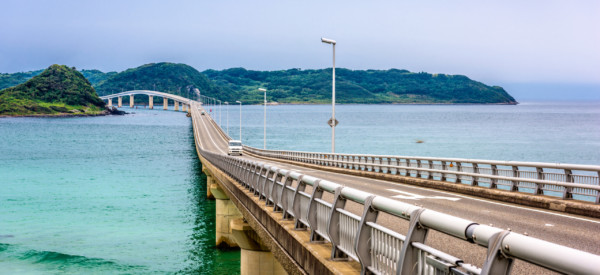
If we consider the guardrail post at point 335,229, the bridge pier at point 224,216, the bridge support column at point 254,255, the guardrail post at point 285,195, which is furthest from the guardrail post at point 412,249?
the bridge pier at point 224,216

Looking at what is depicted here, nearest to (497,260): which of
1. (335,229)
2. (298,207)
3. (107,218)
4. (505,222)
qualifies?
(335,229)

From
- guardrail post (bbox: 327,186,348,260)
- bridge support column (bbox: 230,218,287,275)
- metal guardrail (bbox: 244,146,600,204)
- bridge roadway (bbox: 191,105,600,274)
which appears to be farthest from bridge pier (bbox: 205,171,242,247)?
guardrail post (bbox: 327,186,348,260)

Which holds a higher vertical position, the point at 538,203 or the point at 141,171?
the point at 538,203

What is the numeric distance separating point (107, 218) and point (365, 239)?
134 ft

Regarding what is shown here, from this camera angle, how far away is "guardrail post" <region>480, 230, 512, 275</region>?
4.16m

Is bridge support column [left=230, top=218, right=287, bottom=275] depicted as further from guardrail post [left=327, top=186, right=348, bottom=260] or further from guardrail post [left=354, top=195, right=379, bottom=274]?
guardrail post [left=354, top=195, right=379, bottom=274]

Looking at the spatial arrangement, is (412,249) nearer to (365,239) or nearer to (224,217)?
(365,239)

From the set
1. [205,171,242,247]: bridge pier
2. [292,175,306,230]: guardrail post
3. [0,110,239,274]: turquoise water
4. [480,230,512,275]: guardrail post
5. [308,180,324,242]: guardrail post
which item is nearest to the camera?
[480,230,512,275]: guardrail post

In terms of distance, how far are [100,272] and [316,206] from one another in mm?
21729

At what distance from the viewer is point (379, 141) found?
454ft

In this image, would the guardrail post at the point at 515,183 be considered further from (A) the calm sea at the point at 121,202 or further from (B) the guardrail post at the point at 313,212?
(A) the calm sea at the point at 121,202

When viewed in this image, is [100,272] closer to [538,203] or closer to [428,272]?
[538,203]

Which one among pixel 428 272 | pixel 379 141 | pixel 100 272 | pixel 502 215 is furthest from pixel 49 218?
pixel 379 141

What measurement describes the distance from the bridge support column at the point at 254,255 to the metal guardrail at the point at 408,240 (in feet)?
20.0
